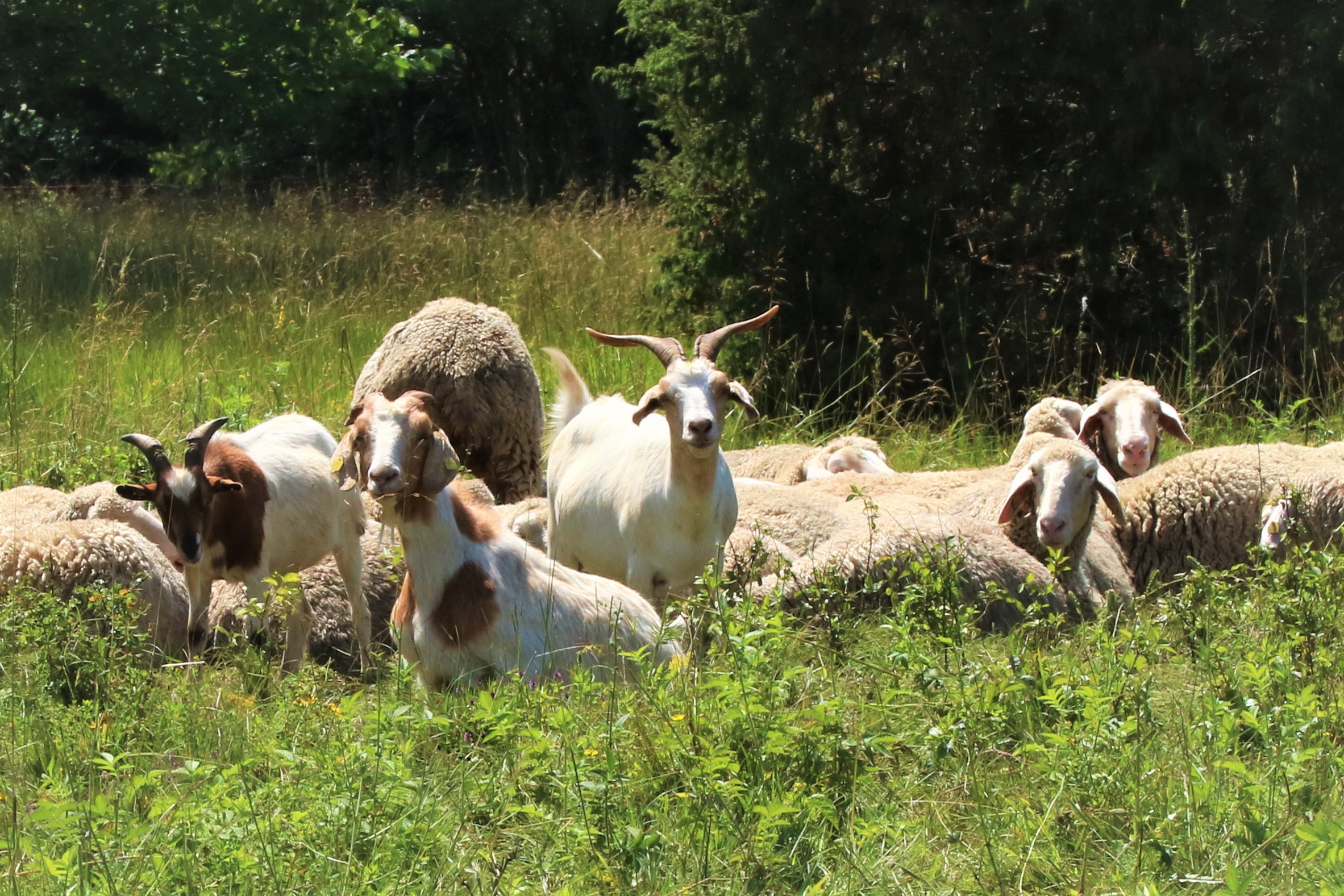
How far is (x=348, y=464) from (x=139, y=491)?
1.08 meters

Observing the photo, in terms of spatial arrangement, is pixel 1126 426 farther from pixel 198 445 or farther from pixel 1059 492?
pixel 198 445

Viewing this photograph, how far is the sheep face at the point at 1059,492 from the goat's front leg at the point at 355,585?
8.93ft

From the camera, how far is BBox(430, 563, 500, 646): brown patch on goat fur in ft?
15.0

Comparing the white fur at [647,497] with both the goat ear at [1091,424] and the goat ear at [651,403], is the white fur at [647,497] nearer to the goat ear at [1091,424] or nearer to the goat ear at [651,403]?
the goat ear at [651,403]

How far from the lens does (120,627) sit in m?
4.62

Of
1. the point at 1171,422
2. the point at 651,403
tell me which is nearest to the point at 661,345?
the point at 651,403

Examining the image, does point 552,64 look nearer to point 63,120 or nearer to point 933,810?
point 63,120

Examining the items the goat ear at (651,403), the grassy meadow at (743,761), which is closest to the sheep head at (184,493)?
the grassy meadow at (743,761)

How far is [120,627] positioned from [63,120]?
25.4 metres

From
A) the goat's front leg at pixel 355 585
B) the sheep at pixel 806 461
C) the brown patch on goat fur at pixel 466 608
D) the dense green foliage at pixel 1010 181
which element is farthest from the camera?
the dense green foliage at pixel 1010 181

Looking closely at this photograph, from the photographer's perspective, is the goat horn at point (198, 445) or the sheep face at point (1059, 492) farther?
the sheep face at point (1059, 492)

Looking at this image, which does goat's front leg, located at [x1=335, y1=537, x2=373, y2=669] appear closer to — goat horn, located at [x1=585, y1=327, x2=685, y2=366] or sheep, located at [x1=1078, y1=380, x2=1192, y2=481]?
goat horn, located at [x1=585, y1=327, x2=685, y2=366]

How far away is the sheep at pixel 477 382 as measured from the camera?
783cm

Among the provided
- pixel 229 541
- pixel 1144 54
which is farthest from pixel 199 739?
pixel 1144 54
